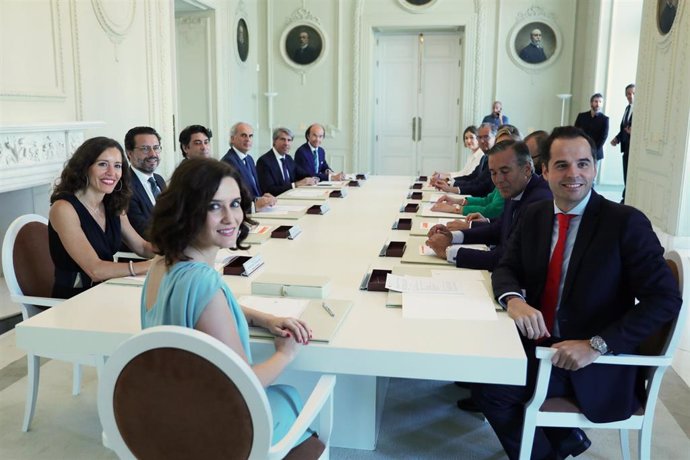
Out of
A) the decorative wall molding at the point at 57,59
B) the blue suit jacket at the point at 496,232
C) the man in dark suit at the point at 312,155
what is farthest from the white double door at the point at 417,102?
the blue suit jacket at the point at 496,232

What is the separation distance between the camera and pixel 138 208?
3.22 m

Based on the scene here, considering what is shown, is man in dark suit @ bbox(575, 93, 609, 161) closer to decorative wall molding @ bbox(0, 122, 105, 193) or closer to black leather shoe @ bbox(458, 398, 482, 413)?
decorative wall molding @ bbox(0, 122, 105, 193)

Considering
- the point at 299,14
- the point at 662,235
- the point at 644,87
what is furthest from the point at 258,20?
the point at 662,235

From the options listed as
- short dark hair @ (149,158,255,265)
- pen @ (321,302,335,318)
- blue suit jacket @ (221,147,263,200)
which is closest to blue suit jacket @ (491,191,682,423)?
pen @ (321,302,335,318)

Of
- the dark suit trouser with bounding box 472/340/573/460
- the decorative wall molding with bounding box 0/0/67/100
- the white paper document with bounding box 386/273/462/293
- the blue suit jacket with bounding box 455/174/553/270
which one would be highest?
the decorative wall molding with bounding box 0/0/67/100

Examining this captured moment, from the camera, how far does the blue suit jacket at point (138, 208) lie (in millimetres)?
3164

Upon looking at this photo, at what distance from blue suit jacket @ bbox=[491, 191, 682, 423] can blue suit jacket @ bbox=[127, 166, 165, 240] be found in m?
1.92

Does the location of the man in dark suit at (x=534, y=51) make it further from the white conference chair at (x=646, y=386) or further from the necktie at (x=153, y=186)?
the white conference chair at (x=646, y=386)

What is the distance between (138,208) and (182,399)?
2.25 meters

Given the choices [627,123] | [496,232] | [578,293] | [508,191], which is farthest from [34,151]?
[627,123]

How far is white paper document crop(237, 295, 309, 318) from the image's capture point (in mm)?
1807

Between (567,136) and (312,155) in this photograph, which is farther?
(312,155)

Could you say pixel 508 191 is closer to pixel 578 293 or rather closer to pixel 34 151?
pixel 578 293

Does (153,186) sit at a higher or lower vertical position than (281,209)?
higher
